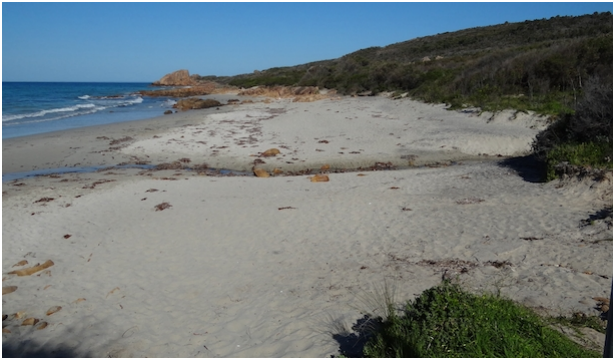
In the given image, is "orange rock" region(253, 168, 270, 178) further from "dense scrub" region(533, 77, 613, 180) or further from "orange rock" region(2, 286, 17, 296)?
"orange rock" region(2, 286, 17, 296)

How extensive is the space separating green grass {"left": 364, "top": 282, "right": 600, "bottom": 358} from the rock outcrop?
328 feet

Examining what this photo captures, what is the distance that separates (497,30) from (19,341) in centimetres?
6319

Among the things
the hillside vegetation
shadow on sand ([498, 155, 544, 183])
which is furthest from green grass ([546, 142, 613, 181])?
shadow on sand ([498, 155, 544, 183])

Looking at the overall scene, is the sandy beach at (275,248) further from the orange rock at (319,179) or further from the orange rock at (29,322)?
the orange rock at (319,179)

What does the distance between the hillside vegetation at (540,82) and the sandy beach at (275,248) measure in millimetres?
1059

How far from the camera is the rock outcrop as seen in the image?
99.3m

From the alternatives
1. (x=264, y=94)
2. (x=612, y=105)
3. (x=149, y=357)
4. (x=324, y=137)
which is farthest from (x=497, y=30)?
(x=149, y=357)

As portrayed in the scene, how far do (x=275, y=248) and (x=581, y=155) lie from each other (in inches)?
231

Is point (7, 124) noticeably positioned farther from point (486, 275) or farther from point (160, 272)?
point (486, 275)

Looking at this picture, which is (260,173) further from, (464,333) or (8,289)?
(464,333)

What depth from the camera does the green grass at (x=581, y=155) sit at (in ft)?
27.6

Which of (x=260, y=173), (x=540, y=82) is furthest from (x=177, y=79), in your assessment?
(x=260, y=173)

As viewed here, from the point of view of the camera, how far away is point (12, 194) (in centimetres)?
1121

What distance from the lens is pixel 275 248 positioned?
708 centimetres
